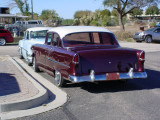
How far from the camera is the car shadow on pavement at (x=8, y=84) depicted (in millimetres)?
7410

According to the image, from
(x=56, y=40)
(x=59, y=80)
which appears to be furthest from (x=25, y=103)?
(x=56, y=40)

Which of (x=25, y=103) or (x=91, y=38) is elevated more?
(x=91, y=38)

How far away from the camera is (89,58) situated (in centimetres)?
754

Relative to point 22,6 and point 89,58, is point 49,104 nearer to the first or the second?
point 89,58

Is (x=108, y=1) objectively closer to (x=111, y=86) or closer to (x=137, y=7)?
(x=137, y=7)

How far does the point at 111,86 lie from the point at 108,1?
31976 mm

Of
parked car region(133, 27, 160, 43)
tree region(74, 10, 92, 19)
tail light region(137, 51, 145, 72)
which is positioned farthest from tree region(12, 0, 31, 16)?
tail light region(137, 51, 145, 72)

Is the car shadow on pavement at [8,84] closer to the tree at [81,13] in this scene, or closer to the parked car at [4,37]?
the parked car at [4,37]

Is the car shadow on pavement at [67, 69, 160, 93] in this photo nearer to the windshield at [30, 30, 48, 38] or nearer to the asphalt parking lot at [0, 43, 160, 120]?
the asphalt parking lot at [0, 43, 160, 120]

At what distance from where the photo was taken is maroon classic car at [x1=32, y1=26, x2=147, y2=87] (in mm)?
7520

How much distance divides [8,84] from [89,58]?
2.35 m

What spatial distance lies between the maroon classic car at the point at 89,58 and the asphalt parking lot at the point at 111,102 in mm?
424

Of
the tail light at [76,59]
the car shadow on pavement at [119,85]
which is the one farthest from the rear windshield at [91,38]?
the tail light at [76,59]

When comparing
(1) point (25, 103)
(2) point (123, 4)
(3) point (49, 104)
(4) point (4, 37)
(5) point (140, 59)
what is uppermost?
(2) point (123, 4)
